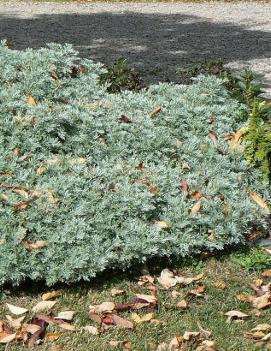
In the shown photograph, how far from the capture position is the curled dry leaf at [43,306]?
395 centimetres

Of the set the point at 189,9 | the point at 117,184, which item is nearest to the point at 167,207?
the point at 117,184

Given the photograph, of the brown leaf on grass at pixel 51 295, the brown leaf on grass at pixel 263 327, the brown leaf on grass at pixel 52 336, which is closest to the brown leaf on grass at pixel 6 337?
the brown leaf on grass at pixel 52 336

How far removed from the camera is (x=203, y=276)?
172 inches

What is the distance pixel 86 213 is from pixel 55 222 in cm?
20

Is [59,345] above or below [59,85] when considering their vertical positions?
below

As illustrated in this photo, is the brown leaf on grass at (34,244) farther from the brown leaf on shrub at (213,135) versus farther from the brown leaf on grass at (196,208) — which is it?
the brown leaf on shrub at (213,135)

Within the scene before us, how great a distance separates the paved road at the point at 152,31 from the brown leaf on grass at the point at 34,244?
187 inches

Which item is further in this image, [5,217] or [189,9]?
[189,9]

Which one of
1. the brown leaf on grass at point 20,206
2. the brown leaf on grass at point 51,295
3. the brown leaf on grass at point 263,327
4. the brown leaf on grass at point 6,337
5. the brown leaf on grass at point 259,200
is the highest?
the brown leaf on grass at point 20,206

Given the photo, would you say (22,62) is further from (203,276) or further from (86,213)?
(203,276)

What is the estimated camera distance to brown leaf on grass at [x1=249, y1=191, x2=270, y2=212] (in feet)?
15.9

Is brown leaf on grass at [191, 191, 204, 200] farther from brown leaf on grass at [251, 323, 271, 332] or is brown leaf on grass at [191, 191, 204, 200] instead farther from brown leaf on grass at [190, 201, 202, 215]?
brown leaf on grass at [251, 323, 271, 332]

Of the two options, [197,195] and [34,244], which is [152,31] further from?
[34,244]

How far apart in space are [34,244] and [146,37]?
7.81m
